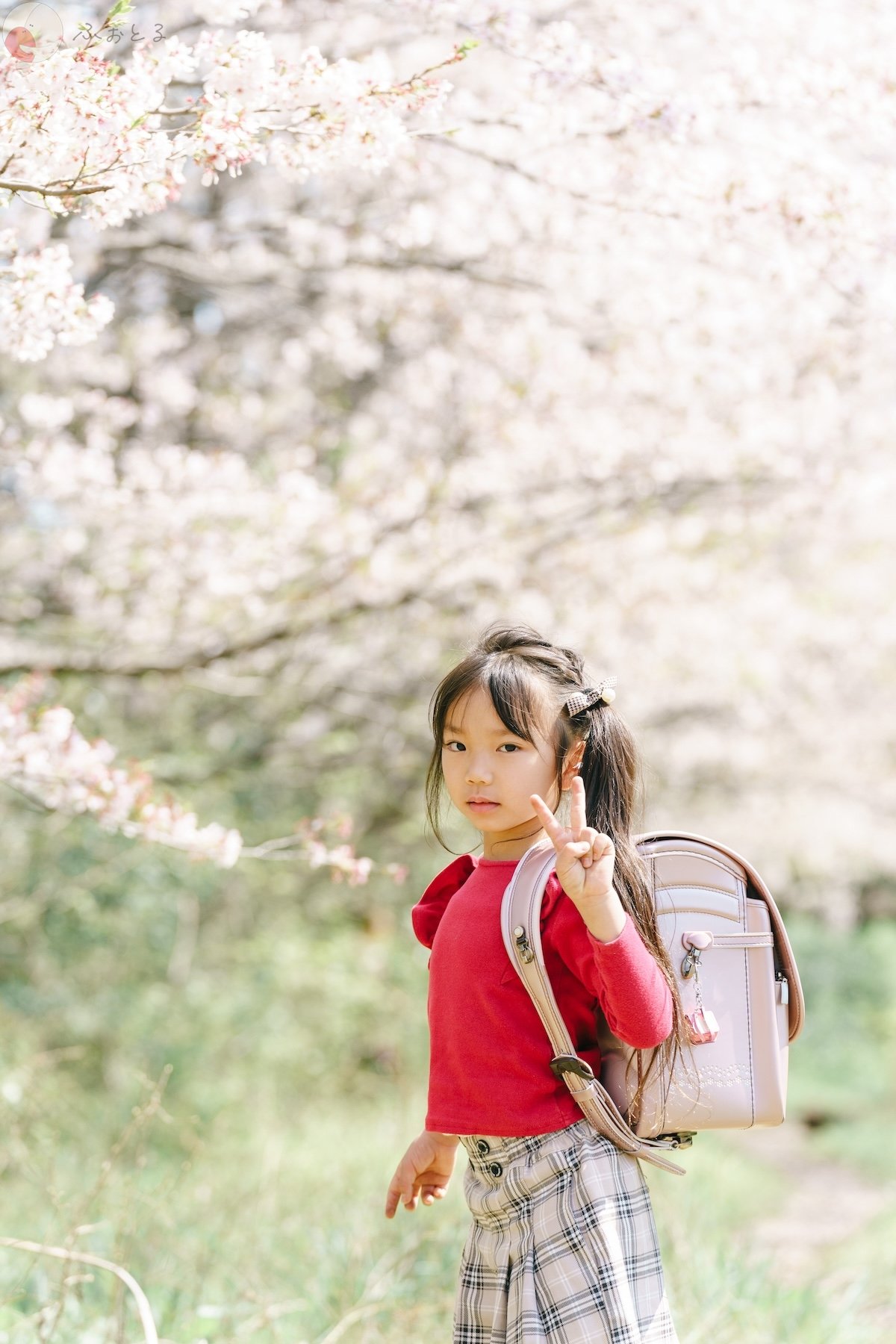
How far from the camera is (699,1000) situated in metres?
1.79

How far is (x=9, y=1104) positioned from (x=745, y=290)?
10.8ft

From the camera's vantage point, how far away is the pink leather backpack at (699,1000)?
1.75 meters

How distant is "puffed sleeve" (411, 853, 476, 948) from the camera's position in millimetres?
2021

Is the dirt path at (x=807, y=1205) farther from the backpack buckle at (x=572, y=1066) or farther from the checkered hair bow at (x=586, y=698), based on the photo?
the checkered hair bow at (x=586, y=698)

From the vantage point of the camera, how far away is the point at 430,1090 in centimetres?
185

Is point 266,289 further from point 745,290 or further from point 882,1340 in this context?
point 882,1340

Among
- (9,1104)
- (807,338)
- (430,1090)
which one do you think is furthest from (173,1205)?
(807,338)

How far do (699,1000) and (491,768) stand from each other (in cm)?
41

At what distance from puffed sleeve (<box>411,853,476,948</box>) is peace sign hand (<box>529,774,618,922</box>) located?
40 cm

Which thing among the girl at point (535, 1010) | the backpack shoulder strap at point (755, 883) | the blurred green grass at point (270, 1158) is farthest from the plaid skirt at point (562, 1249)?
the blurred green grass at point (270, 1158)

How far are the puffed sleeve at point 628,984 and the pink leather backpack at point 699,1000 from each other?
0.06 m

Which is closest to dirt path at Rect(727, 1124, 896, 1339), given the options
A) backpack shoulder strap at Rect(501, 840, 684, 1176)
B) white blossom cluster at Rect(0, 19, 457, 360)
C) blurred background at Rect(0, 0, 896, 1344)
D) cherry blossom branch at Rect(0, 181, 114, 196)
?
blurred background at Rect(0, 0, 896, 1344)

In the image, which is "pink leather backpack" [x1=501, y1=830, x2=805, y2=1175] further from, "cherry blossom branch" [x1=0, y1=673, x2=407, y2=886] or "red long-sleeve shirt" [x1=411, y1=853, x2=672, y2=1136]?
"cherry blossom branch" [x1=0, y1=673, x2=407, y2=886]

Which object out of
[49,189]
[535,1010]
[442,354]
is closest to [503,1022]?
[535,1010]
